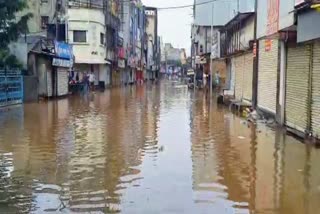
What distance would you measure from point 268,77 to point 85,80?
28900 mm

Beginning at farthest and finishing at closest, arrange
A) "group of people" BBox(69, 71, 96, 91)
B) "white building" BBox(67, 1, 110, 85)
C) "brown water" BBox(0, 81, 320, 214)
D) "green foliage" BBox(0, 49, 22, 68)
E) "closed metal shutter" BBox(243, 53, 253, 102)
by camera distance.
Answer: "white building" BBox(67, 1, 110, 85), "group of people" BBox(69, 71, 96, 91), "green foliage" BBox(0, 49, 22, 68), "closed metal shutter" BBox(243, 53, 253, 102), "brown water" BBox(0, 81, 320, 214)

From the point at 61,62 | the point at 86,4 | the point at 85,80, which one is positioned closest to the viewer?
the point at 61,62

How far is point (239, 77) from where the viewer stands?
99.7ft

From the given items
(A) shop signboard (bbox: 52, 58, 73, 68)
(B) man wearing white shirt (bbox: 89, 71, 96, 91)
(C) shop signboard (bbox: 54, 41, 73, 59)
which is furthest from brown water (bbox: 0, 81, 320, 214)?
(B) man wearing white shirt (bbox: 89, 71, 96, 91)

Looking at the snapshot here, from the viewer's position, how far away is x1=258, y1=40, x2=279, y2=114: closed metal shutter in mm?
19014

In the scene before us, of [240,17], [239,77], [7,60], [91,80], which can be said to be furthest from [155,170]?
[91,80]

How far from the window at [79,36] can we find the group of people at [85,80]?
335 cm

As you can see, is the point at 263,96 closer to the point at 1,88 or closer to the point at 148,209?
the point at 1,88

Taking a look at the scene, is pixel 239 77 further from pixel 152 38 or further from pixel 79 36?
pixel 152 38

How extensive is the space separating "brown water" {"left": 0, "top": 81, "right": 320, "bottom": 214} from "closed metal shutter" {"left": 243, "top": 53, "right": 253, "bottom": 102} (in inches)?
347

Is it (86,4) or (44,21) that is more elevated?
(86,4)

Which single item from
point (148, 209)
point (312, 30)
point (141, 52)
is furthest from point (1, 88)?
point (141, 52)

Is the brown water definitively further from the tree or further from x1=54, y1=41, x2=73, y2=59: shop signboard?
x1=54, y1=41, x2=73, y2=59: shop signboard

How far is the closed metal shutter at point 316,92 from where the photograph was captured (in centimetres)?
1354
